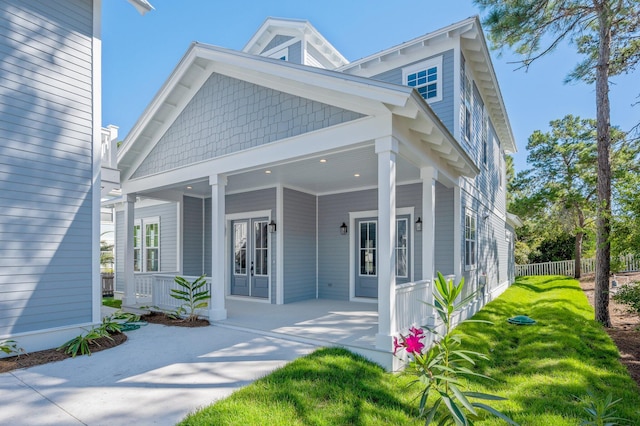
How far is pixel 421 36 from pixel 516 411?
23.8 ft

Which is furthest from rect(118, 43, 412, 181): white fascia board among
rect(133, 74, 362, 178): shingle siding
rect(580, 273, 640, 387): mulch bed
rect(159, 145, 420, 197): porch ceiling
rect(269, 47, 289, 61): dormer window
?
rect(580, 273, 640, 387): mulch bed

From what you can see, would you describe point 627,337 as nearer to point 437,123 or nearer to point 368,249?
point 368,249

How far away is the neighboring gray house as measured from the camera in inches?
190

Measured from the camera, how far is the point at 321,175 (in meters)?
7.68

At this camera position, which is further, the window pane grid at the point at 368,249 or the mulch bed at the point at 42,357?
the window pane grid at the point at 368,249

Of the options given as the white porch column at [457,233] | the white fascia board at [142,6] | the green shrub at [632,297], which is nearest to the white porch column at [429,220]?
the white porch column at [457,233]

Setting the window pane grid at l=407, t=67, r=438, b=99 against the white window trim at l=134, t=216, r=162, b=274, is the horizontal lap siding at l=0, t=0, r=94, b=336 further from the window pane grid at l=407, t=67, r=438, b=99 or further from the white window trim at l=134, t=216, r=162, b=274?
the window pane grid at l=407, t=67, r=438, b=99

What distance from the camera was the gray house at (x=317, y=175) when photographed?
5000 millimetres

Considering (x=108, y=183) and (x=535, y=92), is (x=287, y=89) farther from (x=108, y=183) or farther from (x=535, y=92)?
(x=535, y=92)

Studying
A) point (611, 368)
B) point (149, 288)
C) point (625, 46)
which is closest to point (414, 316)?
point (611, 368)

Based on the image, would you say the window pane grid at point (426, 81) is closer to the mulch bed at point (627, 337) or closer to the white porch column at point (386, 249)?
the white porch column at point (386, 249)

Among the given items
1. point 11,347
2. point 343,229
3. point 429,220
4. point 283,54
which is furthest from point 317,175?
point 283,54

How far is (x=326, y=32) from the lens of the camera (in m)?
12.7

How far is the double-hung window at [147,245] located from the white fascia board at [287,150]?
373cm
